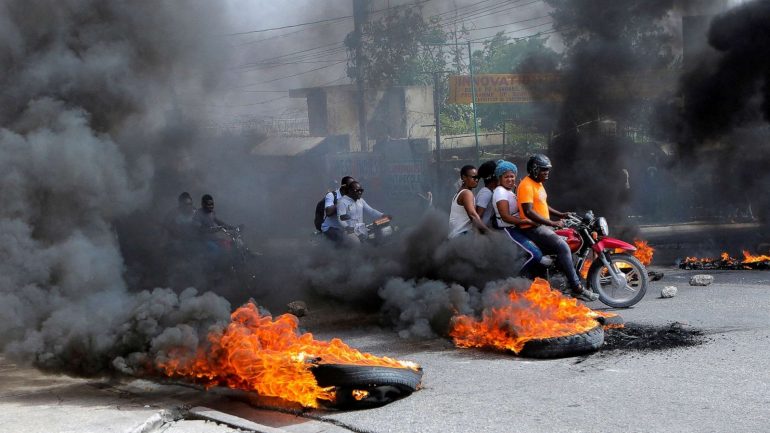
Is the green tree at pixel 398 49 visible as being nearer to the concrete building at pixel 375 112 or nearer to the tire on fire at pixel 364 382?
the concrete building at pixel 375 112

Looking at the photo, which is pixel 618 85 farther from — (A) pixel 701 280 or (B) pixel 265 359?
(B) pixel 265 359

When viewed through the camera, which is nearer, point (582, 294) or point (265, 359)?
point (265, 359)

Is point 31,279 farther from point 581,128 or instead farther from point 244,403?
point 581,128

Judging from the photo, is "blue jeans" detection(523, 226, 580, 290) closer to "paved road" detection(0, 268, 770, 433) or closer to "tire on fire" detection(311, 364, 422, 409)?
"paved road" detection(0, 268, 770, 433)

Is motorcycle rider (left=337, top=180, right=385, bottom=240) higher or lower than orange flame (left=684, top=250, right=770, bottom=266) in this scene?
higher

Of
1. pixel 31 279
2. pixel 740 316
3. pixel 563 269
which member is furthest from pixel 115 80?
pixel 740 316

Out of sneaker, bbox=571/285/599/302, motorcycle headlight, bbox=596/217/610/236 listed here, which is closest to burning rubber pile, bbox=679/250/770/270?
motorcycle headlight, bbox=596/217/610/236

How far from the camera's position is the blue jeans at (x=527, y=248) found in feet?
28.9

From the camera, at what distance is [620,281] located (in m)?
9.20

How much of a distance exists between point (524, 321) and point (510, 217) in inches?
66.6

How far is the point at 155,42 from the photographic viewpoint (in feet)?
27.5

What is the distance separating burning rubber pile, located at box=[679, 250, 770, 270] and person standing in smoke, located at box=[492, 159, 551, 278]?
16.8ft

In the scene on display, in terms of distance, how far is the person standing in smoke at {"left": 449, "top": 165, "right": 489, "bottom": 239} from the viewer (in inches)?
357

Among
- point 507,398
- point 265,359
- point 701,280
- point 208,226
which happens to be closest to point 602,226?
point 701,280
